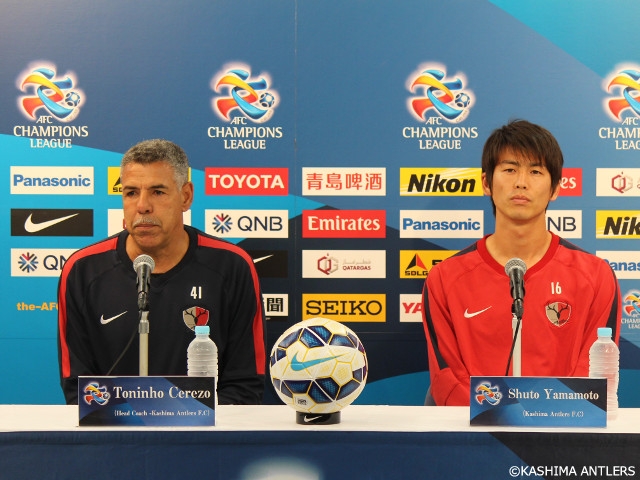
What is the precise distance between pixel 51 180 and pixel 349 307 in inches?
63.3

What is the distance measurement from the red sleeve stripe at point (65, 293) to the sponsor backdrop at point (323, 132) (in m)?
0.44

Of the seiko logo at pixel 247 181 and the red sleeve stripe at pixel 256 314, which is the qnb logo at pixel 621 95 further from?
the red sleeve stripe at pixel 256 314

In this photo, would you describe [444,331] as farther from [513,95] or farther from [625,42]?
[625,42]

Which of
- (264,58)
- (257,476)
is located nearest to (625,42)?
(264,58)

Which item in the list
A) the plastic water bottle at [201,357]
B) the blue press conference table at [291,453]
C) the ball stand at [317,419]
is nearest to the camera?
the blue press conference table at [291,453]

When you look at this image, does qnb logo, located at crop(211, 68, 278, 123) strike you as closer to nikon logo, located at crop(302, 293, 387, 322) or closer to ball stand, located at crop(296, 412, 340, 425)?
nikon logo, located at crop(302, 293, 387, 322)

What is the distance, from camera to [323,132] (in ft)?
12.0

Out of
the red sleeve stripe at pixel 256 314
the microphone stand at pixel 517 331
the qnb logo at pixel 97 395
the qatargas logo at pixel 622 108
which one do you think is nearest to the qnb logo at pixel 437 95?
the qatargas logo at pixel 622 108

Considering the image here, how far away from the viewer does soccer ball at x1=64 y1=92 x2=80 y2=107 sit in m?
3.68

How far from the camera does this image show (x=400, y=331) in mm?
3693

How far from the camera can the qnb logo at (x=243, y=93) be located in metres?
3.67

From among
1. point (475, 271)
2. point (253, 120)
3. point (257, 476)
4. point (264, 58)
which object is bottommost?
point (257, 476)

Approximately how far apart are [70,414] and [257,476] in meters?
0.61

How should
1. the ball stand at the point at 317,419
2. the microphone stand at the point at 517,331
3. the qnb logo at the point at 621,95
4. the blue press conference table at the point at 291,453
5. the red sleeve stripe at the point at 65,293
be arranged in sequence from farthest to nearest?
the qnb logo at the point at 621,95 < the red sleeve stripe at the point at 65,293 < the microphone stand at the point at 517,331 < the ball stand at the point at 317,419 < the blue press conference table at the point at 291,453
